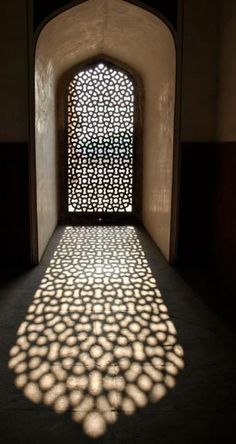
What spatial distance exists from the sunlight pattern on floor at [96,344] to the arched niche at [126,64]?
759 millimetres

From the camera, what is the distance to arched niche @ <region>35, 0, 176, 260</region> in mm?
4066

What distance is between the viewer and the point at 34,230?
399cm

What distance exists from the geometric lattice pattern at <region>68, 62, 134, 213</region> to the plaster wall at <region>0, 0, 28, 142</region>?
215 centimetres

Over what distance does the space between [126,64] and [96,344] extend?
4.39m

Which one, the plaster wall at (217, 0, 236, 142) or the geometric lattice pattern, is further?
the geometric lattice pattern

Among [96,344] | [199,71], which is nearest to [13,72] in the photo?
[199,71]

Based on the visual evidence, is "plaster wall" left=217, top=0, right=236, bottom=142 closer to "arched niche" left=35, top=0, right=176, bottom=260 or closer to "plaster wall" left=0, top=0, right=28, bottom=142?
"arched niche" left=35, top=0, right=176, bottom=260

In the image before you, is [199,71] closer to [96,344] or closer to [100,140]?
[100,140]

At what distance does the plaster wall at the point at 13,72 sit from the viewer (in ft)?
12.1

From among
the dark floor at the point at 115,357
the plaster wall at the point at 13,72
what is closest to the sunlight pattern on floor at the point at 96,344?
the dark floor at the point at 115,357

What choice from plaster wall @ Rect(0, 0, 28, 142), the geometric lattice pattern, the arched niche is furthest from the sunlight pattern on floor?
the geometric lattice pattern

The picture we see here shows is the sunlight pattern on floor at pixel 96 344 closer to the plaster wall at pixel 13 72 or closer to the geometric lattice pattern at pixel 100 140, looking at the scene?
the plaster wall at pixel 13 72

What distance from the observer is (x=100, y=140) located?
19.8ft

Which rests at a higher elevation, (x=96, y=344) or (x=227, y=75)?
(x=227, y=75)
